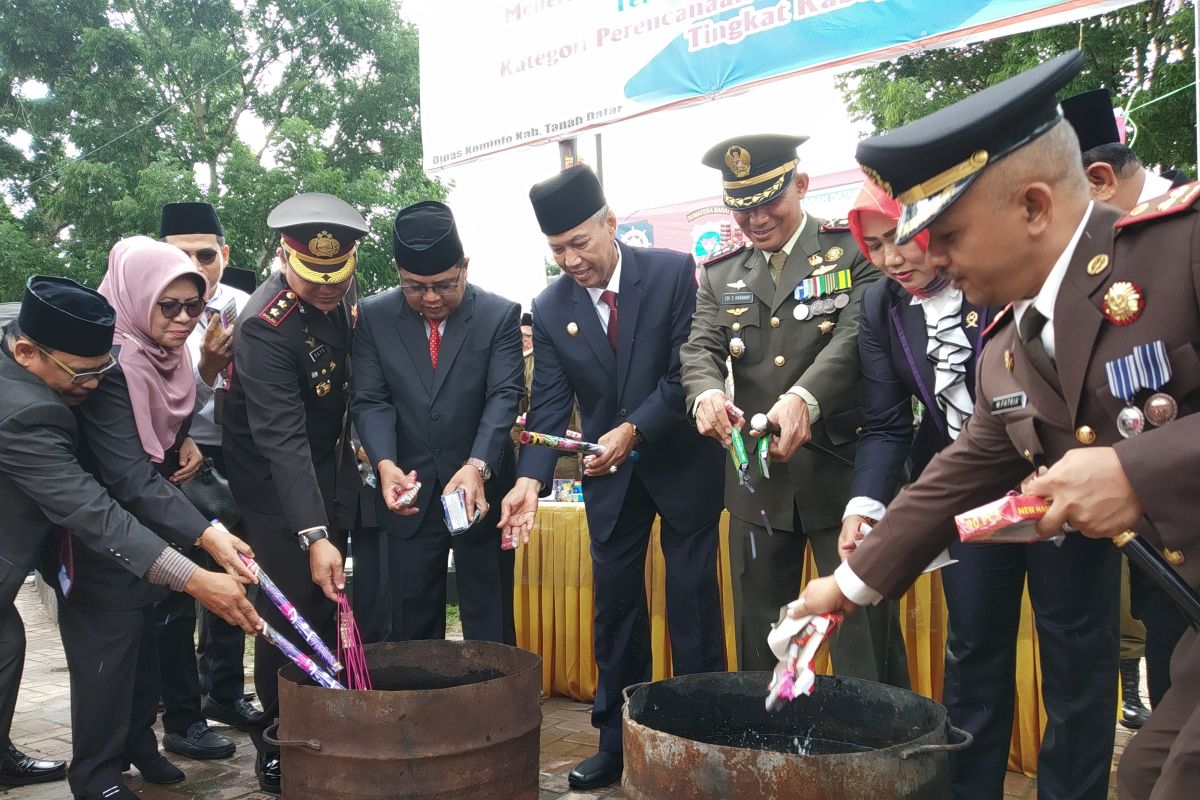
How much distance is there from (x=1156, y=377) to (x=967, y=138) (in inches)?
18.2

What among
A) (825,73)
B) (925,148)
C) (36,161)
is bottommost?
(925,148)

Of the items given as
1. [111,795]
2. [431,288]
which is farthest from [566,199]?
[111,795]

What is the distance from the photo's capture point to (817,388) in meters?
2.95

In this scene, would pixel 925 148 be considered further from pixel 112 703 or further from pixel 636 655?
pixel 112 703

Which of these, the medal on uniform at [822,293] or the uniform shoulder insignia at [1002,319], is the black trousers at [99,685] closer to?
the medal on uniform at [822,293]

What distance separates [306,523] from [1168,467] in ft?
9.09

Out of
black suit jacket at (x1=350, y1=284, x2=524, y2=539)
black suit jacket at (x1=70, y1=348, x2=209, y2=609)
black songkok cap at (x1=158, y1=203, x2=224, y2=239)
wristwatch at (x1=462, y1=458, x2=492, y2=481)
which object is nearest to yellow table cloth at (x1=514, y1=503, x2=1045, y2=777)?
black suit jacket at (x1=350, y1=284, x2=524, y2=539)

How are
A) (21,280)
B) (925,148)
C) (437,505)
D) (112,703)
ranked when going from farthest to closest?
(21,280) → (437,505) → (112,703) → (925,148)

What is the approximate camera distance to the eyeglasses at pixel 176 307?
143 inches

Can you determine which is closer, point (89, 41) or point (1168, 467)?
point (1168, 467)

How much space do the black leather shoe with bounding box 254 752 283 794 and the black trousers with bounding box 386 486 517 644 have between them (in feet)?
2.01

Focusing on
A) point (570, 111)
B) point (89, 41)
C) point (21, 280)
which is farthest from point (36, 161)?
point (570, 111)

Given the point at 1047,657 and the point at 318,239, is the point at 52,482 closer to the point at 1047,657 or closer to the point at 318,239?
the point at 318,239

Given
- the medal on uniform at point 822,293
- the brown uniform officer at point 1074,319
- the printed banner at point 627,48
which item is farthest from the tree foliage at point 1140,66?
the brown uniform officer at point 1074,319
